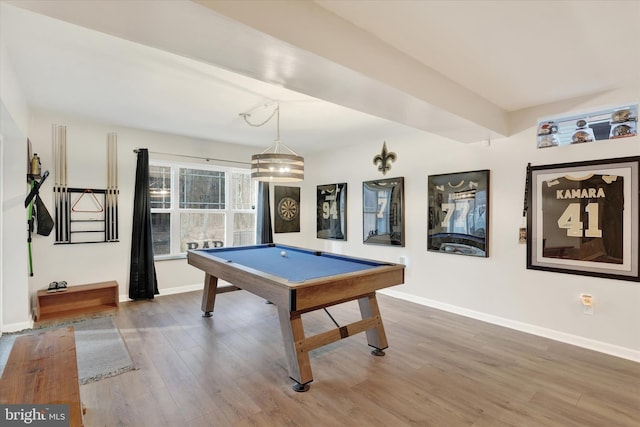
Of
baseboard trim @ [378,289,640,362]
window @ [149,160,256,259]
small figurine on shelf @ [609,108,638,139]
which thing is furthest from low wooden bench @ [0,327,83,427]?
small figurine on shelf @ [609,108,638,139]

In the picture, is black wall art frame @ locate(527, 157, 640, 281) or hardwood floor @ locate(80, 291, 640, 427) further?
black wall art frame @ locate(527, 157, 640, 281)

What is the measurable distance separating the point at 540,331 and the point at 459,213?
1504 mm

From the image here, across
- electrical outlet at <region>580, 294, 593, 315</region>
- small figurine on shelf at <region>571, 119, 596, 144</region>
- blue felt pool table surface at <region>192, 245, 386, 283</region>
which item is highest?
small figurine on shelf at <region>571, 119, 596, 144</region>

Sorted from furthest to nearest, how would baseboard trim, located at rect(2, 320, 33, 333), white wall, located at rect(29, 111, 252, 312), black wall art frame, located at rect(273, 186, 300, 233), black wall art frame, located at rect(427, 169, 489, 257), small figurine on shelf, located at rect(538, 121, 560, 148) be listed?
black wall art frame, located at rect(273, 186, 300, 233)
white wall, located at rect(29, 111, 252, 312)
black wall art frame, located at rect(427, 169, 489, 257)
baseboard trim, located at rect(2, 320, 33, 333)
small figurine on shelf, located at rect(538, 121, 560, 148)

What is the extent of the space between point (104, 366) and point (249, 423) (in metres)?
1.48

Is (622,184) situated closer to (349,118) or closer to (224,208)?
(349,118)

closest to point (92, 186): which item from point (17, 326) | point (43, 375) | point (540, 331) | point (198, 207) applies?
point (198, 207)

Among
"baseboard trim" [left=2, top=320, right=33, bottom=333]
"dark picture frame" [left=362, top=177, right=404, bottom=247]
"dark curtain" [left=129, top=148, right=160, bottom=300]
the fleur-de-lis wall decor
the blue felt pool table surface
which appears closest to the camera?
the blue felt pool table surface

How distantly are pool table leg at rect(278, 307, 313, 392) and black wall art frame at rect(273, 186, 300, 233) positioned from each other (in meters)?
3.61

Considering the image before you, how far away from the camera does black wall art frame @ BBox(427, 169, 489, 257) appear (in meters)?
3.62

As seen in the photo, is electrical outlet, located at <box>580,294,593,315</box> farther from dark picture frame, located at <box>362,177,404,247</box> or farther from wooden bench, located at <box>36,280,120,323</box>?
wooden bench, located at <box>36,280,120,323</box>

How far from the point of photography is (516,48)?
2084 millimetres

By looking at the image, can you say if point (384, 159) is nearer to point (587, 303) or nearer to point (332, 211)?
point (332, 211)

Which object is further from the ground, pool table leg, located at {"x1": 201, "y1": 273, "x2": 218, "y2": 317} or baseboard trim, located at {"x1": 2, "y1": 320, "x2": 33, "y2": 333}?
pool table leg, located at {"x1": 201, "y1": 273, "x2": 218, "y2": 317}
